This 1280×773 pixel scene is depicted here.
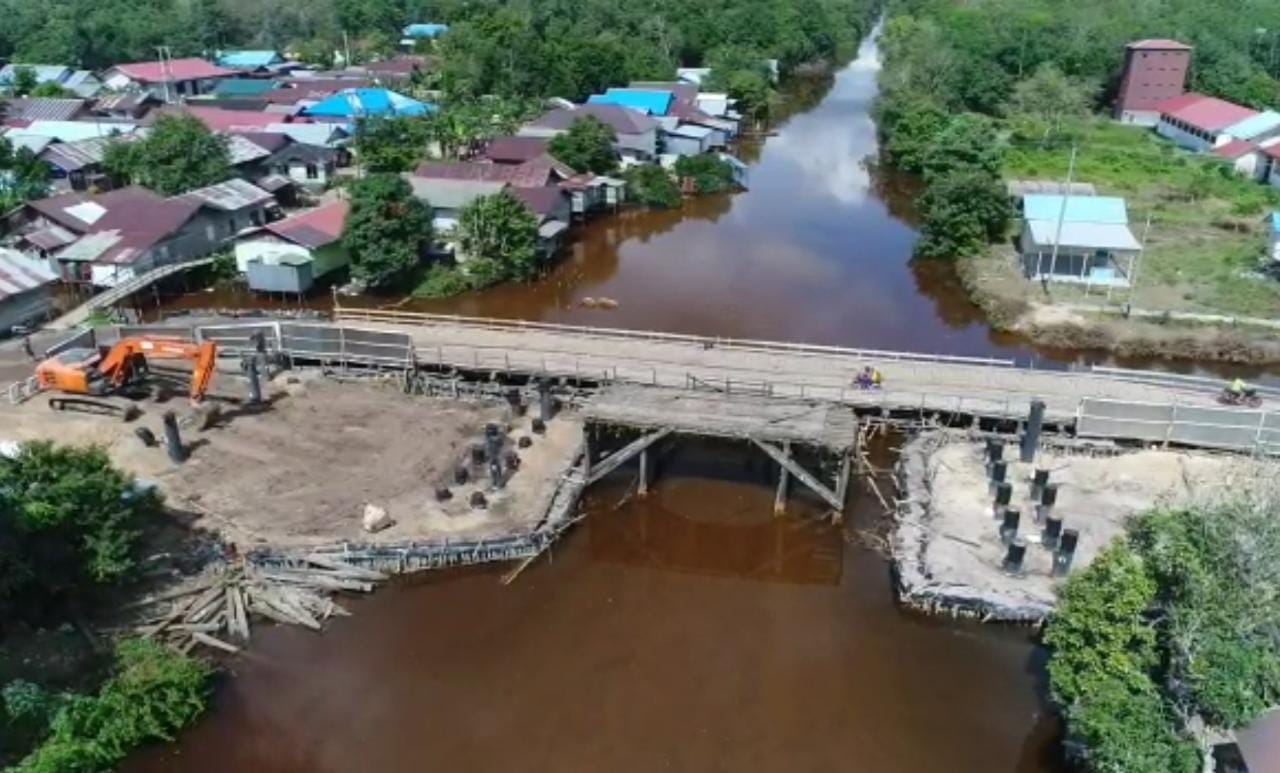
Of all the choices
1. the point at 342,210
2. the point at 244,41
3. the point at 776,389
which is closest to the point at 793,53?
the point at 244,41

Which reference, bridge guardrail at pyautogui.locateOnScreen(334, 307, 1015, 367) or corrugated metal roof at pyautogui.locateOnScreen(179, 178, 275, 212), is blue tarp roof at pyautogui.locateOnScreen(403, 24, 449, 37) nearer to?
corrugated metal roof at pyautogui.locateOnScreen(179, 178, 275, 212)

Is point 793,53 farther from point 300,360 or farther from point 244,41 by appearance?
point 300,360

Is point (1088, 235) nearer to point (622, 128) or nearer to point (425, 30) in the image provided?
point (622, 128)

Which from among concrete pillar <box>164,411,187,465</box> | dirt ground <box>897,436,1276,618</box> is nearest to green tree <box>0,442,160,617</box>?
concrete pillar <box>164,411,187,465</box>

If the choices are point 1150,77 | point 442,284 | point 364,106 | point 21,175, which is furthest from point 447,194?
point 1150,77

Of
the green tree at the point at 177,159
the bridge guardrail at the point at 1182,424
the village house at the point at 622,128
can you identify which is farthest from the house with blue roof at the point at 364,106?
the bridge guardrail at the point at 1182,424

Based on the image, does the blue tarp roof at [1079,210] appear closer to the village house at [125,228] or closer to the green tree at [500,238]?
the green tree at [500,238]
